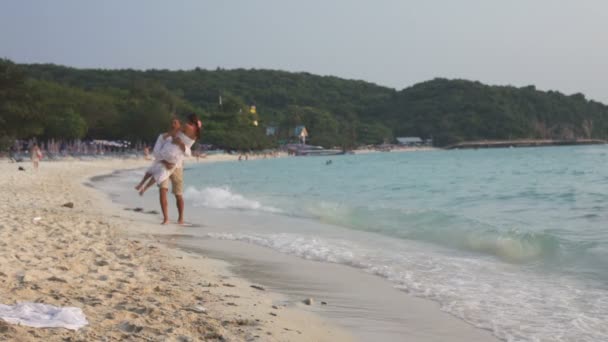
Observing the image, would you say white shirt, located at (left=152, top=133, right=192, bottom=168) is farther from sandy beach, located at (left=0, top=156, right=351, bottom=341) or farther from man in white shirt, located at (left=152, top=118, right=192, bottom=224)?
sandy beach, located at (left=0, top=156, right=351, bottom=341)

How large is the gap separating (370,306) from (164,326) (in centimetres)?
182

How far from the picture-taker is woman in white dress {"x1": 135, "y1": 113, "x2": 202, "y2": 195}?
891 cm

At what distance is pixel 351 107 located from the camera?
165250 mm

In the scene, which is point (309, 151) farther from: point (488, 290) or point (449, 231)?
point (488, 290)

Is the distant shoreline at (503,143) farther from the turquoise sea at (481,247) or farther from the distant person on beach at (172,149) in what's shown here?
the distant person on beach at (172,149)

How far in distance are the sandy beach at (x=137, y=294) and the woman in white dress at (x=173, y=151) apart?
87.2 inches

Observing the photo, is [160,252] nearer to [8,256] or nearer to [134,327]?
[8,256]

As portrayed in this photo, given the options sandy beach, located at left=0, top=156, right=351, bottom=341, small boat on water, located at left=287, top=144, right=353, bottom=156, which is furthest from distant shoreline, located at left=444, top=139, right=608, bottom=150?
sandy beach, located at left=0, top=156, right=351, bottom=341

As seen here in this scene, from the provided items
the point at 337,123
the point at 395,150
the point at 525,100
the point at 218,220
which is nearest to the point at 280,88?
the point at 337,123

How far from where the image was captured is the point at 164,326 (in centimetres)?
339

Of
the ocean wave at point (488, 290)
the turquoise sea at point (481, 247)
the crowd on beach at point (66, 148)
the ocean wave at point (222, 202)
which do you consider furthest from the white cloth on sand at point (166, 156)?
the crowd on beach at point (66, 148)

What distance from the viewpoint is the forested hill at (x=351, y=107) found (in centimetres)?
11381

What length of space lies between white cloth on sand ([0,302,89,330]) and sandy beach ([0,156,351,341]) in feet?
0.21

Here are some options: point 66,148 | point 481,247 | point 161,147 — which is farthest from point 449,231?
point 66,148
